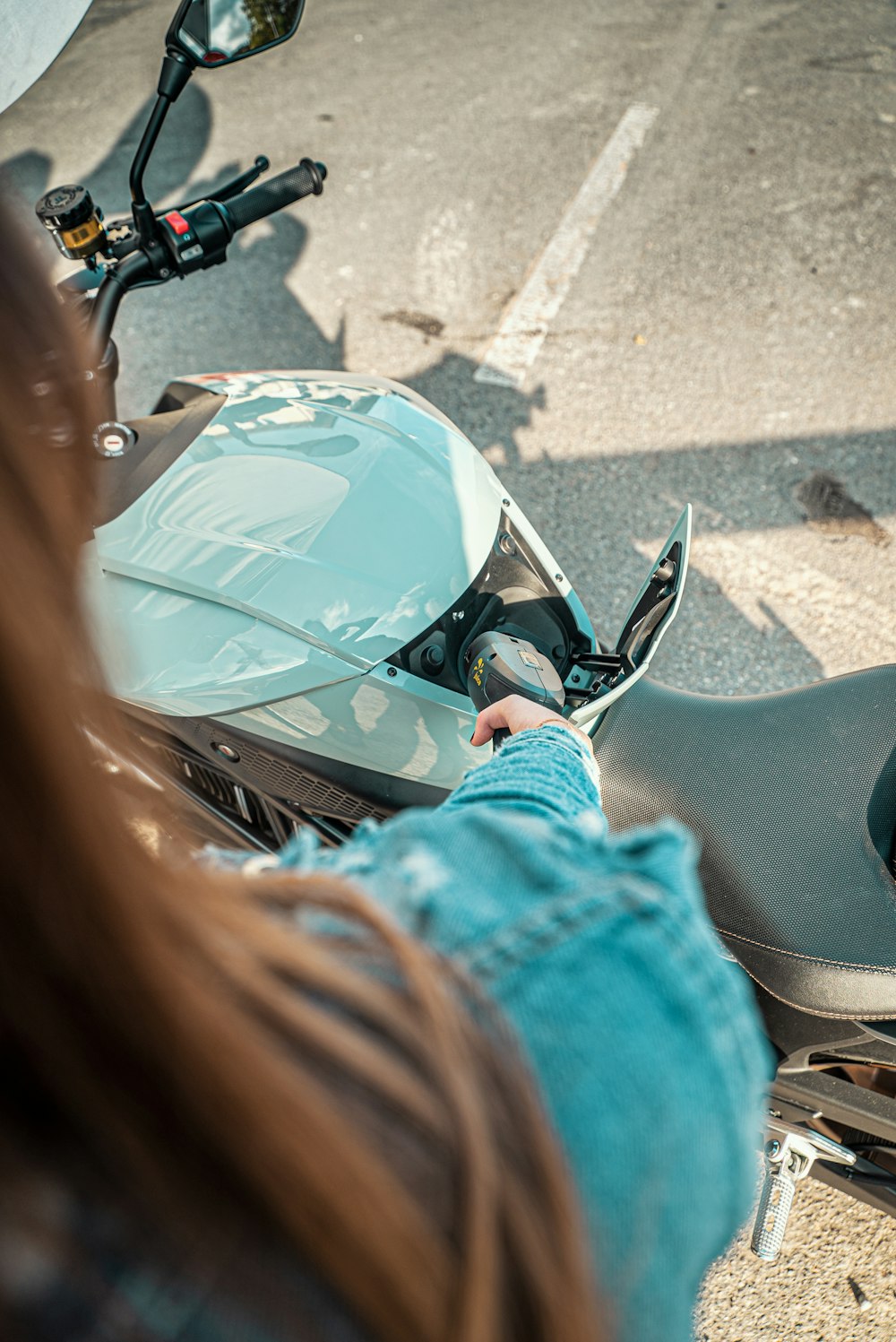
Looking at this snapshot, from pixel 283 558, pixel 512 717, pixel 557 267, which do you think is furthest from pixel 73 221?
pixel 557 267

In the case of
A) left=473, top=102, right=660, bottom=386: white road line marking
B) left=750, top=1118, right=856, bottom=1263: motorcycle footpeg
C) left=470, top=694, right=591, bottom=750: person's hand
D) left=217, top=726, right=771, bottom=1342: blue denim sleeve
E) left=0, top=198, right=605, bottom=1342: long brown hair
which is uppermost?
left=0, top=198, right=605, bottom=1342: long brown hair

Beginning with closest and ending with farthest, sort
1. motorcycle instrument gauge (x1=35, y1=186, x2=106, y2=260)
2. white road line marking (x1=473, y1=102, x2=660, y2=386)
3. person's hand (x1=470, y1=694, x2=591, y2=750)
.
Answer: person's hand (x1=470, y1=694, x2=591, y2=750)
motorcycle instrument gauge (x1=35, y1=186, x2=106, y2=260)
white road line marking (x1=473, y1=102, x2=660, y2=386)

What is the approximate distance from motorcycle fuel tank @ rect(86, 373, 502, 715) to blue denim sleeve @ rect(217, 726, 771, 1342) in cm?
77

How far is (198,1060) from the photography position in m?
0.47

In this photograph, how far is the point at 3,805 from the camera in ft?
1.50

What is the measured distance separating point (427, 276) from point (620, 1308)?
356 cm

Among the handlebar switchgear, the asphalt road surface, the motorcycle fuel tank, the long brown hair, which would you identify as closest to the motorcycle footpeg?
the asphalt road surface

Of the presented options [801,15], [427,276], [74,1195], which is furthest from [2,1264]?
[801,15]

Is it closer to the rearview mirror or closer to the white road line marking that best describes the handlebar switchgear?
the rearview mirror

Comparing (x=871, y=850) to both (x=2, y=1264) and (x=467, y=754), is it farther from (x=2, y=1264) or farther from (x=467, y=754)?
(x=2, y=1264)

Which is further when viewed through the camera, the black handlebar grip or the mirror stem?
the black handlebar grip

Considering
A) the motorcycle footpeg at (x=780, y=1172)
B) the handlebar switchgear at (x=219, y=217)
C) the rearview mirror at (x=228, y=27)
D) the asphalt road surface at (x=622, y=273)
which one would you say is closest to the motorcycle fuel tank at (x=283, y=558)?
the handlebar switchgear at (x=219, y=217)

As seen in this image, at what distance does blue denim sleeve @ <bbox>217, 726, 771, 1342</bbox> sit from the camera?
0.48m

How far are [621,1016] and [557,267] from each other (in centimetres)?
344
